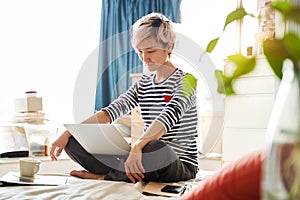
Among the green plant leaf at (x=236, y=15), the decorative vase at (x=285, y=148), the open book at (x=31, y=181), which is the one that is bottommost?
the open book at (x=31, y=181)

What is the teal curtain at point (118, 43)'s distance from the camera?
3.16 metres

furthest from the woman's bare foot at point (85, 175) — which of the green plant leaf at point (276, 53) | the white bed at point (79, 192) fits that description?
the green plant leaf at point (276, 53)

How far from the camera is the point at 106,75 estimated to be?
10.5 ft

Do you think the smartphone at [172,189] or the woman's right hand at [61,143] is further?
the woman's right hand at [61,143]

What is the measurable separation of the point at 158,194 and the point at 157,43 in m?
0.75

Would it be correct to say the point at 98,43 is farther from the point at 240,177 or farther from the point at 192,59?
the point at 240,177

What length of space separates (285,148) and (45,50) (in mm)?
2789

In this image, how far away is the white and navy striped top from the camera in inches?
70.3

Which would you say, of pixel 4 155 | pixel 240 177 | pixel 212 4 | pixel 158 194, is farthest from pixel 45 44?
pixel 240 177

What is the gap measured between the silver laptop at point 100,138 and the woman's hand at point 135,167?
16 cm

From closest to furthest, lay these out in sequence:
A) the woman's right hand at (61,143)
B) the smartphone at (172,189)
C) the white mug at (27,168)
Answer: the smartphone at (172,189)
the white mug at (27,168)
the woman's right hand at (61,143)

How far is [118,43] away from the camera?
3209mm

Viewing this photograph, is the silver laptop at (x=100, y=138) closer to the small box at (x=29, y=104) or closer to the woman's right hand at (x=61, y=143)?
the woman's right hand at (x=61, y=143)

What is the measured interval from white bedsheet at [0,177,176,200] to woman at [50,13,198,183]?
0.16 meters
